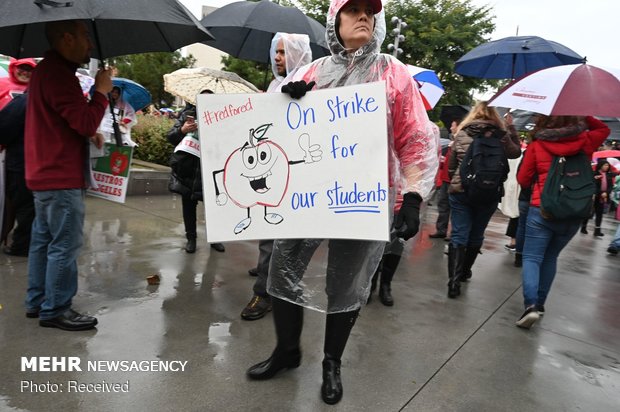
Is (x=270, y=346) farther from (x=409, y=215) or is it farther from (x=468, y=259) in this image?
(x=468, y=259)

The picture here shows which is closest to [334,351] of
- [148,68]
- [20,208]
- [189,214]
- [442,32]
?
[189,214]

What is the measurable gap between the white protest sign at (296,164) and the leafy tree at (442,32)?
20816 millimetres

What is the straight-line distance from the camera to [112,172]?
3.06m

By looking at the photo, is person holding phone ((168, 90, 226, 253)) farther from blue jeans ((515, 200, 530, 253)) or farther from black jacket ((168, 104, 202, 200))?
blue jeans ((515, 200, 530, 253))

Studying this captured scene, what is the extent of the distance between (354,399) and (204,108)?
5.33 feet

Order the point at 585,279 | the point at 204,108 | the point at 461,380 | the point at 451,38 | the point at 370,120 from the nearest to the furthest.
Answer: the point at 370,120 < the point at 204,108 < the point at 461,380 < the point at 585,279 < the point at 451,38

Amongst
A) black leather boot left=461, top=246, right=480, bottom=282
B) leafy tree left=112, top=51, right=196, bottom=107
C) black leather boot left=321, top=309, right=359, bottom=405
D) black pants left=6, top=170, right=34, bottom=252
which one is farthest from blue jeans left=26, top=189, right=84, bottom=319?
leafy tree left=112, top=51, right=196, bottom=107

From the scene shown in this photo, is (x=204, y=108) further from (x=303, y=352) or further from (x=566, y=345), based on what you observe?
(x=566, y=345)

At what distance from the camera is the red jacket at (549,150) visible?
3.35 metres

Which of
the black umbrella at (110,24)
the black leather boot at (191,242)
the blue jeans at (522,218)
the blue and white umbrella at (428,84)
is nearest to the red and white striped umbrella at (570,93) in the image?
the black umbrella at (110,24)

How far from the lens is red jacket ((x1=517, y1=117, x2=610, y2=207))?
3348 millimetres

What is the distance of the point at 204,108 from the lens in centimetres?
213

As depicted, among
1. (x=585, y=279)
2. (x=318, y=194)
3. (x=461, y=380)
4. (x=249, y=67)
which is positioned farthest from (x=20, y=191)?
(x=249, y=67)

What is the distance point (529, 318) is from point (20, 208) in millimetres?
4366
